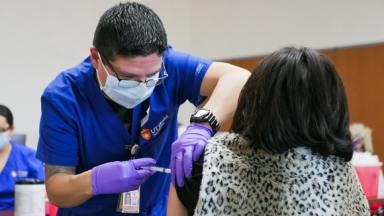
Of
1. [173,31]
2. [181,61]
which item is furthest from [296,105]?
[173,31]

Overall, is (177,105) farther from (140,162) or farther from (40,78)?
(40,78)

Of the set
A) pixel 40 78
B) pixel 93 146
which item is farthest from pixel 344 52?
pixel 93 146

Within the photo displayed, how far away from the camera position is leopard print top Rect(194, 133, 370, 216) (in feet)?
3.30

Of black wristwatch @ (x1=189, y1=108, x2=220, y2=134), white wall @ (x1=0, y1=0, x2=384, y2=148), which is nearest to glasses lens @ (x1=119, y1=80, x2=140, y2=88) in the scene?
black wristwatch @ (x1=189, y1=108, x2=220, y2=134)

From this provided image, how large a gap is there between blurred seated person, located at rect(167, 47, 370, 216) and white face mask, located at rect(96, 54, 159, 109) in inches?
16.6

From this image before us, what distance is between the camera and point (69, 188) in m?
1.36

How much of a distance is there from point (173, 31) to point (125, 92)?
424 centimetres

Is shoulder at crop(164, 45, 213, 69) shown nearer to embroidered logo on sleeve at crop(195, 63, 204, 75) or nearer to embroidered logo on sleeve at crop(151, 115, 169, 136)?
embroidered logo on sleeve at crop(195, 63, 204, 75)

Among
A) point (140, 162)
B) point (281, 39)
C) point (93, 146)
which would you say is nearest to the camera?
point (140, 162)

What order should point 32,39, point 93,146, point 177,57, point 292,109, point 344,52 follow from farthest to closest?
point 344,52 → point 32,39 → point 177,57 → point 93,146 → point 292,109

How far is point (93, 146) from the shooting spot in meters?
1.51

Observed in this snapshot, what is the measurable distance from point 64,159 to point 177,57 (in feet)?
1.68

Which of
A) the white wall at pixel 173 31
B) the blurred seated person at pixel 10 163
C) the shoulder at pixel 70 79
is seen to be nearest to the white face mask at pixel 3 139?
the blurred seated person at pixel 10 163

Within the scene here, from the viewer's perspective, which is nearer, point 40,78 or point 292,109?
point 292,109
